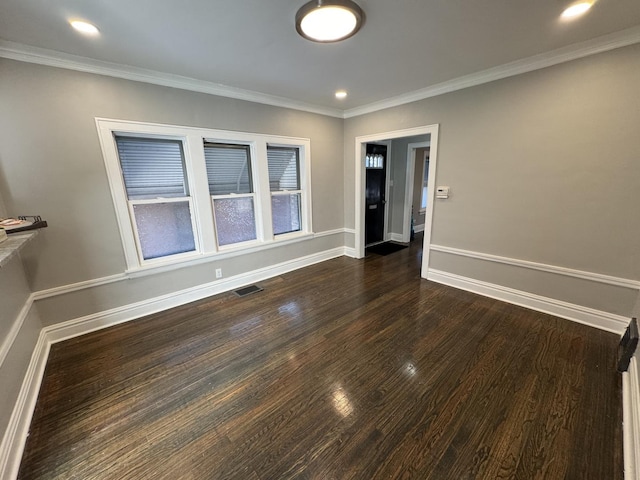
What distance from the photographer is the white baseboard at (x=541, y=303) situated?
A: 7.79 ft

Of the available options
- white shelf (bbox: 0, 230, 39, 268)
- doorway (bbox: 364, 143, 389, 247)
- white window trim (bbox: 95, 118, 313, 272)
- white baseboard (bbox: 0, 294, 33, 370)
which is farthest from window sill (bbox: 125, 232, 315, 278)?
doorway (bbox: 364, 143, 389, 247)

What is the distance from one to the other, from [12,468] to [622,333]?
14.9 feet

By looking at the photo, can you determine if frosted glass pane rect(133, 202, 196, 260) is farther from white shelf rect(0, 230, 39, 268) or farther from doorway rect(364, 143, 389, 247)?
doorway rect(364, 143, 389, 247)

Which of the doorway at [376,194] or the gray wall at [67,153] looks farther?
the doorway at [376,194]

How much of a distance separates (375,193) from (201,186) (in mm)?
3574

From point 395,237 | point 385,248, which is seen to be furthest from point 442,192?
point 395,237

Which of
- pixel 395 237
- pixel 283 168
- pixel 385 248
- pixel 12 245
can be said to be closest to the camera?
pixel 12 245

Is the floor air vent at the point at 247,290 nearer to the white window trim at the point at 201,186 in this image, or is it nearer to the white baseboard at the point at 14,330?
the white window trim at the point at 201,186

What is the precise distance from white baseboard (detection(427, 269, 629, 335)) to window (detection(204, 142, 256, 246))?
2.83 meters

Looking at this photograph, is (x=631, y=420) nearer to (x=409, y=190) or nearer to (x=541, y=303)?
(x=541, y=303)

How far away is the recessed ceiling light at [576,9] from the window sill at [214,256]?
3474mm

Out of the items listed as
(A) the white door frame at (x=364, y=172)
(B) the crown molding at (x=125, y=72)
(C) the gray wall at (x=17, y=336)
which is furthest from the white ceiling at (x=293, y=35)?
(C) the gray wall at (x=17, y=336)

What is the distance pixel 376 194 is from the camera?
543cm

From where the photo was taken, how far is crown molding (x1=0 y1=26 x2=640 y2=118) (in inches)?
79.0
